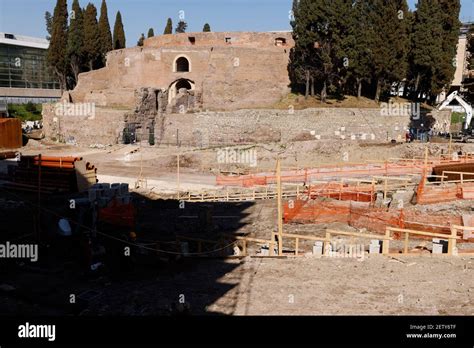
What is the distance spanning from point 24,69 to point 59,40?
17013 mm

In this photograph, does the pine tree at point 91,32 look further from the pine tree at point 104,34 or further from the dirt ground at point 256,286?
the dirt ground at point 256,286

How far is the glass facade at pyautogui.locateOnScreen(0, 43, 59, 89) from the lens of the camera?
58.1 m

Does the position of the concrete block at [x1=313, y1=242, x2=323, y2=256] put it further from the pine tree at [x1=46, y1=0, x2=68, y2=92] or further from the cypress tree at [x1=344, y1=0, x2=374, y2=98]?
the pine tree at [x1=46, y1=0, x2=68, y2=92]

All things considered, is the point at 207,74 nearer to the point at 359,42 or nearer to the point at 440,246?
the point at 359,42

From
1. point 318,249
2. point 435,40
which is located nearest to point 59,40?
point 435,40

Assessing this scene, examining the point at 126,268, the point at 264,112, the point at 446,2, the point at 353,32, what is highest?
the point at 446,2

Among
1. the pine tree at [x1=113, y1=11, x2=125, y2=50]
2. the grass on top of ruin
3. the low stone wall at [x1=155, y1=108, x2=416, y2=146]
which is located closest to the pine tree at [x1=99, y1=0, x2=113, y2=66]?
the pine tree at [x1=113, y1=11, x2=125, y2=50]

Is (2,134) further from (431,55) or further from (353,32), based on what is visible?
(431,55)

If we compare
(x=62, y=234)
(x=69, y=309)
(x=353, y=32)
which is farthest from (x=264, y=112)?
(x=69, y=309)

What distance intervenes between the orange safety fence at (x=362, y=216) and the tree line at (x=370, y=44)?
20221 mm

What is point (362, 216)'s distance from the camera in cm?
1666

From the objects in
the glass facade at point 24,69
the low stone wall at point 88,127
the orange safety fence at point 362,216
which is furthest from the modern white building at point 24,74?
the orange safety fence at point 362,216

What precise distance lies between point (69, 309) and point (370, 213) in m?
10.8

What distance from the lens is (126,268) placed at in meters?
12.3
